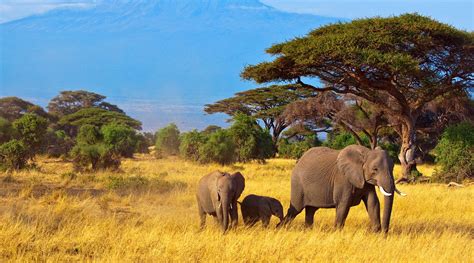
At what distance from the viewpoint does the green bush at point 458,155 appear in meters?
20.4

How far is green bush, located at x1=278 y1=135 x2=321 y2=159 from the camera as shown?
38500 mm

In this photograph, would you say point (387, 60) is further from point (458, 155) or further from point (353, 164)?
point (353, 164)

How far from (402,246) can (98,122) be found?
129 ft

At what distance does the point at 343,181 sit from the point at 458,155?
12.7m

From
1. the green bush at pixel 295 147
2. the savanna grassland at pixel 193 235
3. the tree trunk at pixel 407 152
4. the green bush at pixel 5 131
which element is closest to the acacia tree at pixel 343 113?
the tree trunk at pixel 407 152

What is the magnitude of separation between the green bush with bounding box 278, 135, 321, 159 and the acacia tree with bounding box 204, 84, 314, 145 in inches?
60.5

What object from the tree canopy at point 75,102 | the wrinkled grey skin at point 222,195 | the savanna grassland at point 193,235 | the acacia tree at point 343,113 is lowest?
the savanna grassland at point 193,235

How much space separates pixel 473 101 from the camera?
1077 inches

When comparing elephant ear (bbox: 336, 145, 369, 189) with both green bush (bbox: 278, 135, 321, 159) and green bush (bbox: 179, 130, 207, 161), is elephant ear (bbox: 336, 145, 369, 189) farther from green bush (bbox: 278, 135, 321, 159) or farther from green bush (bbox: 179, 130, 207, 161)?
green bush (bbox: 278, 135, 321, 159)

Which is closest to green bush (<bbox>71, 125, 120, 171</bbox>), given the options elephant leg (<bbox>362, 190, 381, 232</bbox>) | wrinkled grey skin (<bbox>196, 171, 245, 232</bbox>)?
wrinkled grey skin (<bbox>196, 171, 245, 232</bbox>)

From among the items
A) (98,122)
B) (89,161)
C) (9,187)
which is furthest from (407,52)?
(98,122)

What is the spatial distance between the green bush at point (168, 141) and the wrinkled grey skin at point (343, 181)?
1120 inches

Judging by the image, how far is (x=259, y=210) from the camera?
33.3ft

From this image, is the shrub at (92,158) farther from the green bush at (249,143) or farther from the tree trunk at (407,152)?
the tree trunk at (407,152)
